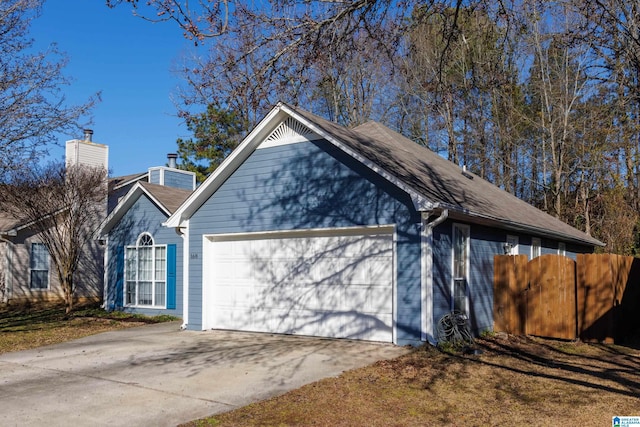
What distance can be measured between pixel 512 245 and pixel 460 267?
11.9ft

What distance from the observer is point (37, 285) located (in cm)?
2200

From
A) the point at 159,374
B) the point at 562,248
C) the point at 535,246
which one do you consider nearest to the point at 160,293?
the point at 159,374

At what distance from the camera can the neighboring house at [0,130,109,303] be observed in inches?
840

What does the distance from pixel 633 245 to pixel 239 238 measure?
1865 centimetres

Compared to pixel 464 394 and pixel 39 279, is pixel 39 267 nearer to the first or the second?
pixel 39 279

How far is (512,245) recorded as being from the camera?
1532 centimetres

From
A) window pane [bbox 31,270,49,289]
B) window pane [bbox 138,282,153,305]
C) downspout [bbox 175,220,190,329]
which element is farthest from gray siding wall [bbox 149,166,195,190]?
downspout [bbox 175,220,190,329]

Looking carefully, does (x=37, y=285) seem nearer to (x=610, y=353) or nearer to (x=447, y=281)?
(x=447, y=281)

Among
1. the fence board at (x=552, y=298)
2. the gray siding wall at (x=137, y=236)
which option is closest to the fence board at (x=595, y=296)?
Result: the fence board at (x=552, y=298)

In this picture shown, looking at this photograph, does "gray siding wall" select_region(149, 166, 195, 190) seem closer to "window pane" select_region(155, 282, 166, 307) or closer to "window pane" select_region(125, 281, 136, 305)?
"window pane" select_region(125, 281, 136, 305)

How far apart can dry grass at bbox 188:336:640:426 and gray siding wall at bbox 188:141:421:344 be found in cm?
171

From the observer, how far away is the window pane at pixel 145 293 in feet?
58.0

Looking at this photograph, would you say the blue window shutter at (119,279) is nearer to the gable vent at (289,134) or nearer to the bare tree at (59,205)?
the bare tree at (59,205)

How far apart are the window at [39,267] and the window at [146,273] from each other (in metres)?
5.83
